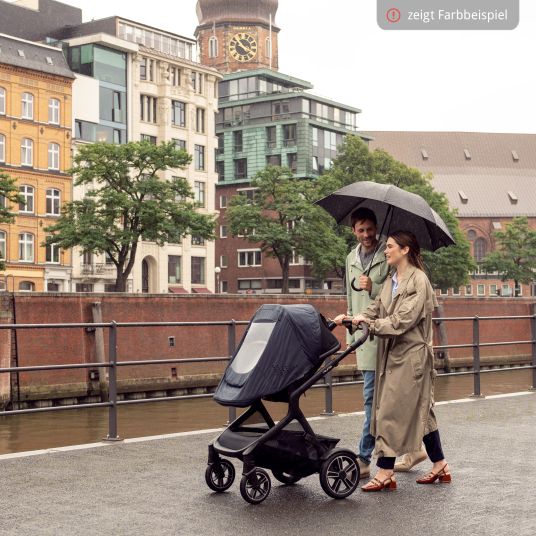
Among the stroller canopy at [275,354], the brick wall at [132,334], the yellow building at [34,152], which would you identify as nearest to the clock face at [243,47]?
the yellow building at [34,152]

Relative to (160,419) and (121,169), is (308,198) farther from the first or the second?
(160,419)

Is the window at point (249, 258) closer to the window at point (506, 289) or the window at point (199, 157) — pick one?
the window at point (199, 157)

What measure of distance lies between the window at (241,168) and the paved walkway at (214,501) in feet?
243

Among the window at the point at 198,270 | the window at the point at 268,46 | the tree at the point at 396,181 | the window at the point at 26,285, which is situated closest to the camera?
the window at the point at 26,285

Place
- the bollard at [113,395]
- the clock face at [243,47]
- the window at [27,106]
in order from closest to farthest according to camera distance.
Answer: the bollard at [113,395], the window at [27,106], the clock face at [243,47]

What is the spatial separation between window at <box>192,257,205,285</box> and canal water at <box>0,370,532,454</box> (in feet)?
125

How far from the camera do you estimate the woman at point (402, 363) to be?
6645mm

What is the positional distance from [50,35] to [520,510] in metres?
60.9

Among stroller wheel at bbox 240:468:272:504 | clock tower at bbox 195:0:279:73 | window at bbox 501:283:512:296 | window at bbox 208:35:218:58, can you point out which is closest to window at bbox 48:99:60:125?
clock tower at bbox 195:0:279:73

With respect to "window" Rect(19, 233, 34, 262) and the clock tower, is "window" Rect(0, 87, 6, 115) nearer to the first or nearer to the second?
"window" Rect(19, 233, 34, 262)

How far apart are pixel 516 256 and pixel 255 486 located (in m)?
79.7

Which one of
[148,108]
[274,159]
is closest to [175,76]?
[148,108]

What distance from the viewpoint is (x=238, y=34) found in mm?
99062

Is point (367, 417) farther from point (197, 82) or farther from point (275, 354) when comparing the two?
point (197, 82)
